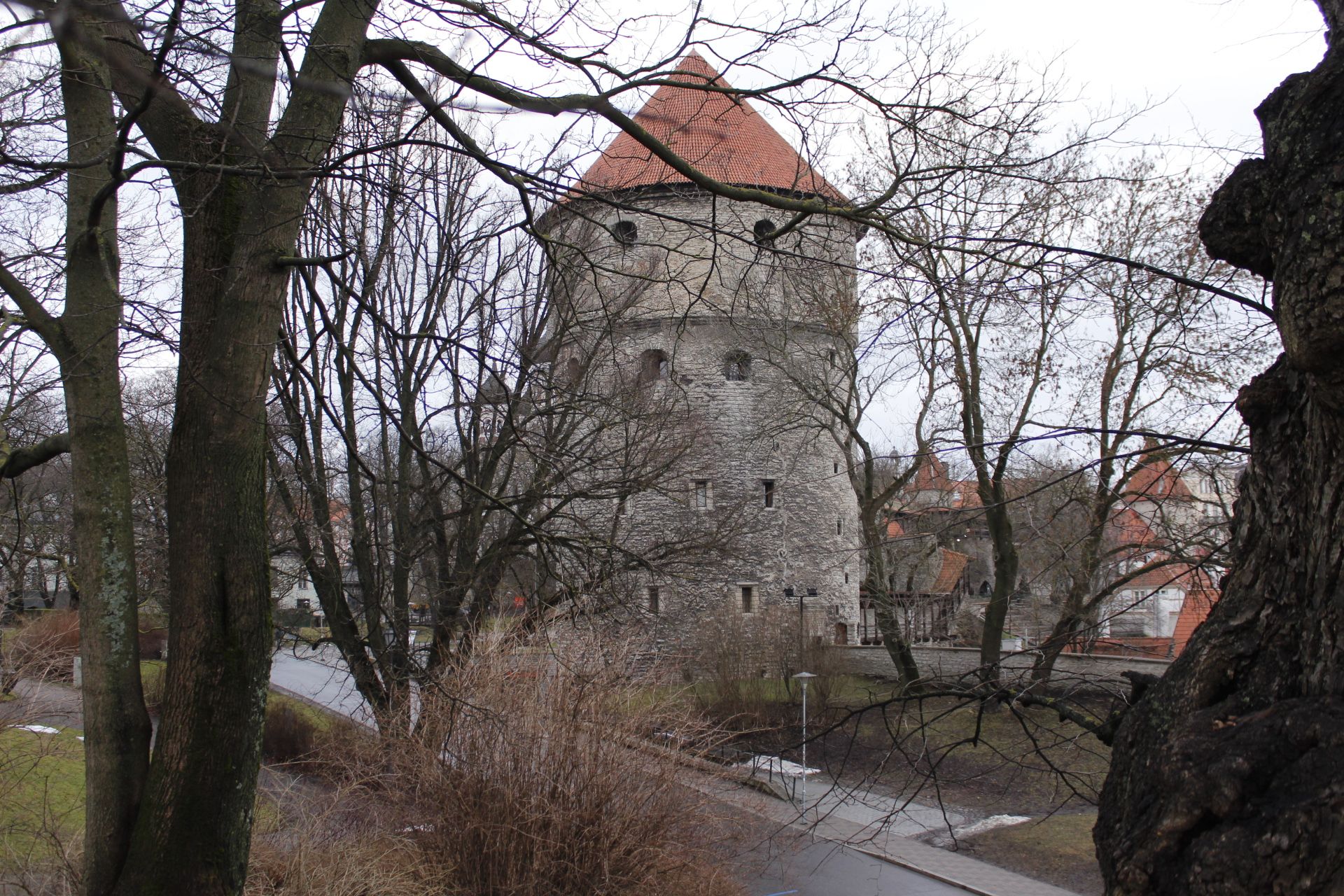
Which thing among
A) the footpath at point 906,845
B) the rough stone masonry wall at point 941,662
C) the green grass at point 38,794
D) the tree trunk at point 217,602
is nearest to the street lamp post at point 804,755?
the footpath at point 906,845

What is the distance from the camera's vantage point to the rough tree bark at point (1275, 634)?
1741 mm

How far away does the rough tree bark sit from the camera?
1.74 metres

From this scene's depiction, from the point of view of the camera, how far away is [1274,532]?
6.95 ft

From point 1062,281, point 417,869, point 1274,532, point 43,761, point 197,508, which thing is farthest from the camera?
point 43,761

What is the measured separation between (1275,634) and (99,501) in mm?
4168

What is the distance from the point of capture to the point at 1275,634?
208cm

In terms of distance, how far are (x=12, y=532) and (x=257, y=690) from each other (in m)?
16.2

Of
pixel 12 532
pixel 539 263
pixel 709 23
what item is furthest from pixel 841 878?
pixel 12 532

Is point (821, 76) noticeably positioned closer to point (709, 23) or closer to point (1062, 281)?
point (709, 23)

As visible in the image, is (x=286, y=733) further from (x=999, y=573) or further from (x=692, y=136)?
(x=692, y=136)

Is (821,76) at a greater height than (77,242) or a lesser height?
greater

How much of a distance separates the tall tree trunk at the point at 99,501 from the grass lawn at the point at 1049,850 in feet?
32.9

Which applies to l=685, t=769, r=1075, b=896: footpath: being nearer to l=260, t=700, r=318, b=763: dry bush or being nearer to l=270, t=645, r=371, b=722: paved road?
l=260, t=700, r=318, b=763: dry bush

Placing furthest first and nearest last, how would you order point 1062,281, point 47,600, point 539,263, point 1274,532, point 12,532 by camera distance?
point 47,600 → point 12,532 → point 539,263 → point 1062,281 → point 1274,532
